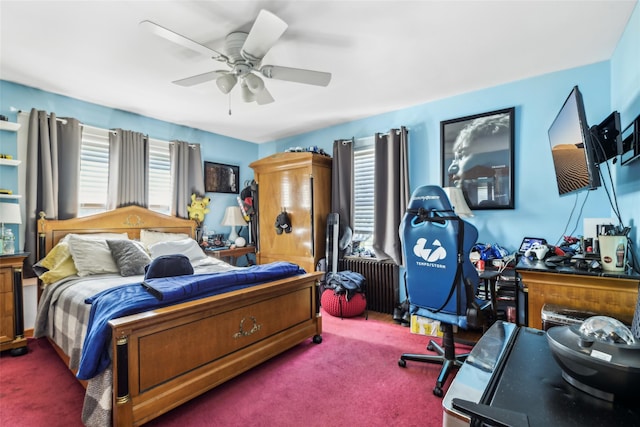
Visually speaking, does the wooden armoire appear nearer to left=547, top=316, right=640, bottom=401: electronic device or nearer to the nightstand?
the nightstand

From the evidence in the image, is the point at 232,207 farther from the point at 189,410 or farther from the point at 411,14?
the point at 411,14

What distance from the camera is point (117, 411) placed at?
61.9 inches

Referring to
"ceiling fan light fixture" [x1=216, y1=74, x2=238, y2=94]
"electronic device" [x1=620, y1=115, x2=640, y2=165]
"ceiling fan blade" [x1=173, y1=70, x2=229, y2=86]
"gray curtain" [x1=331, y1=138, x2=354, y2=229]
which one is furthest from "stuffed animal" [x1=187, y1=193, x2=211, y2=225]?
"electronic device" [x1=620, y1=115, x2=640, y2=165]

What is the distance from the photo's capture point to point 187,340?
1899mm

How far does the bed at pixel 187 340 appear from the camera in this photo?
1620 millimetres

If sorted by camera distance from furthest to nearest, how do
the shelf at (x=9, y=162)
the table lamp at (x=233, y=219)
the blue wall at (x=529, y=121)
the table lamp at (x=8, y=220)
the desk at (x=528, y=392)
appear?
the table lamp at (x=233, y=219) < the shelf at (x=9, y=162) < the table lamp at (x=8, y=220) < the blue wall at (x=529, y=121) < the desk at (x=528, y=392)

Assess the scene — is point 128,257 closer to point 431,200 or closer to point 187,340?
point 187,340

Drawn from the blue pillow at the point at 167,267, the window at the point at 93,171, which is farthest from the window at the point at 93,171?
the blue pillow at the point at 167,267

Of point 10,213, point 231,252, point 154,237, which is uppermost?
point 10,213

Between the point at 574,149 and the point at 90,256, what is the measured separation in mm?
3974

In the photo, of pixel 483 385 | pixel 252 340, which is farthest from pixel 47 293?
pixel 483 385

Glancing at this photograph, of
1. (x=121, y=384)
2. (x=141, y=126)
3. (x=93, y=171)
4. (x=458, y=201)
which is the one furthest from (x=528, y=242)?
(x=93, y=171)

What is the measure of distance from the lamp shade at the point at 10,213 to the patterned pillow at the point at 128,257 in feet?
2.36

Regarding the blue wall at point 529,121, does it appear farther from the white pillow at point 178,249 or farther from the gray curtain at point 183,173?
the white pillow at point 178,249
